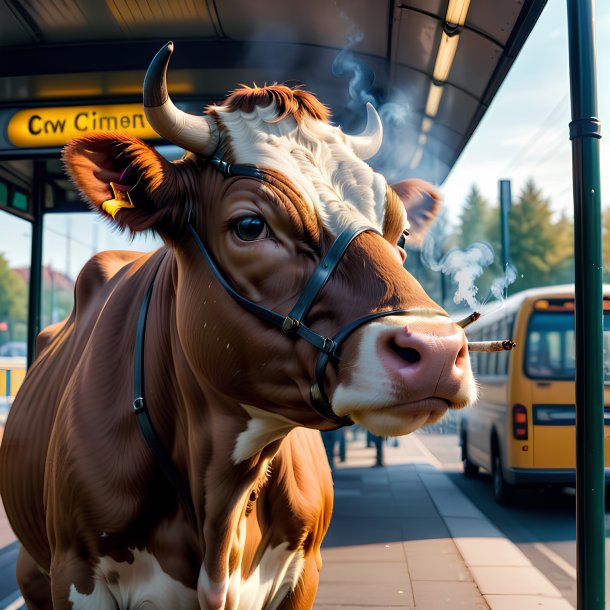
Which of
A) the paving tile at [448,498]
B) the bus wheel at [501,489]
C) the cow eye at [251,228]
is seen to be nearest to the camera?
the cow eye at [251,228]

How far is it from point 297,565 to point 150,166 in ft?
4.49

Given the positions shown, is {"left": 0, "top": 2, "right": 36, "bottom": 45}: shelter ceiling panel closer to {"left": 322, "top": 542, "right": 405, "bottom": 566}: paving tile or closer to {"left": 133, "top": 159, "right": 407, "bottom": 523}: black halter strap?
{"left": 133, "top": 159, "right": 407, "bottom": 523}: black halter strap

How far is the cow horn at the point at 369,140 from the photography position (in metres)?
2.24

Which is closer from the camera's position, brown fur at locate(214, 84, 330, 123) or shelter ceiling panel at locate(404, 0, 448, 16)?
brown fur at locate(214, 84, 330, 123)

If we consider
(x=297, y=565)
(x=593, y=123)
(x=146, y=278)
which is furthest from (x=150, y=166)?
(x=593, y=123)

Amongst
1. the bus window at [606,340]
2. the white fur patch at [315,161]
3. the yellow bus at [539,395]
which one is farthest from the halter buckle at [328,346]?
the yellow bus at [539,395]

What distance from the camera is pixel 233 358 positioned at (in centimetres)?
186

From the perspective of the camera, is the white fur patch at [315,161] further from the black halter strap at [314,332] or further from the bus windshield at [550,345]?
the bus windshield at [550,345]

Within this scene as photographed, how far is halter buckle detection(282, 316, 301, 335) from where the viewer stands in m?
1.72

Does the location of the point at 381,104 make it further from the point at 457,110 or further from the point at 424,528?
the point at 424,528

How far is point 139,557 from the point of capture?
2.10 meters

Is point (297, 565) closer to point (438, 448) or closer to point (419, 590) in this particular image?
point (419, 590)

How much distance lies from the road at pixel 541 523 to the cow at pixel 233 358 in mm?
3858

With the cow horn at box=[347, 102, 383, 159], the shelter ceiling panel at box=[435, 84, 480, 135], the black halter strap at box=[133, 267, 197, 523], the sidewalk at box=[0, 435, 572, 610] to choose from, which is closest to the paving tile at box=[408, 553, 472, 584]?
the sidewalk at box=[0, 435, 572, 610]
